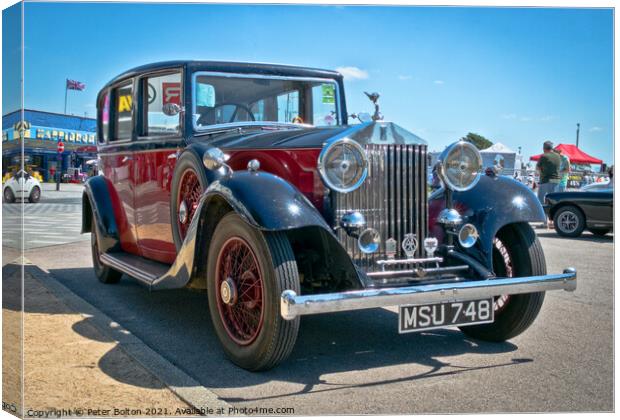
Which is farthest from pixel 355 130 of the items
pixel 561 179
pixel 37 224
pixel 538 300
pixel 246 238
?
pixel 561 179

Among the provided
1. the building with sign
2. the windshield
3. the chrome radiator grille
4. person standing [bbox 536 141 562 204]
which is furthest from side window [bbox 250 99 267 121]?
person standing [bbox 536 141 562 204]

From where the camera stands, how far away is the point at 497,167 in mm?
4430

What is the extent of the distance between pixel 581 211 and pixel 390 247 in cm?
749

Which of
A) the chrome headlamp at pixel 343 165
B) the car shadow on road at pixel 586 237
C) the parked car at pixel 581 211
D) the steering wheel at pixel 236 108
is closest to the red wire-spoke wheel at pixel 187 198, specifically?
the steering wheel at pixel 236 108

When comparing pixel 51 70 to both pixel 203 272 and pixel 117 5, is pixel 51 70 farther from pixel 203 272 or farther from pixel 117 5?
pixel 203 272

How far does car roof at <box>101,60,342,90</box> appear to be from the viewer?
15.4 feet

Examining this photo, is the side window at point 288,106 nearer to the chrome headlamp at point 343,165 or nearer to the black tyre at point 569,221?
the chrome headlamp at point 343,165

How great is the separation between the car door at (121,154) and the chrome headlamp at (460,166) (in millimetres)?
2669

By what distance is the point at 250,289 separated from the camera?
352 centimetres

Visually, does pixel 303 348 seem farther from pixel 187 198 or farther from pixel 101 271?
pixel 101 271

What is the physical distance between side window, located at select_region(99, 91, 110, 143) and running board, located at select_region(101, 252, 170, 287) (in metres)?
1.13

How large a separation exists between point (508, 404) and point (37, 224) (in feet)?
10.5

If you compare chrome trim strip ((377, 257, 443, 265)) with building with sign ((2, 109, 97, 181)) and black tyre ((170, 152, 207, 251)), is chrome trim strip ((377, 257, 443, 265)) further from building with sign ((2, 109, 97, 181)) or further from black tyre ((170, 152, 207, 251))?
building with sign ((2, 109, 97, 181))

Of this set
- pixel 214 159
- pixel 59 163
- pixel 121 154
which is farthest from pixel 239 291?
pixel 121 154
